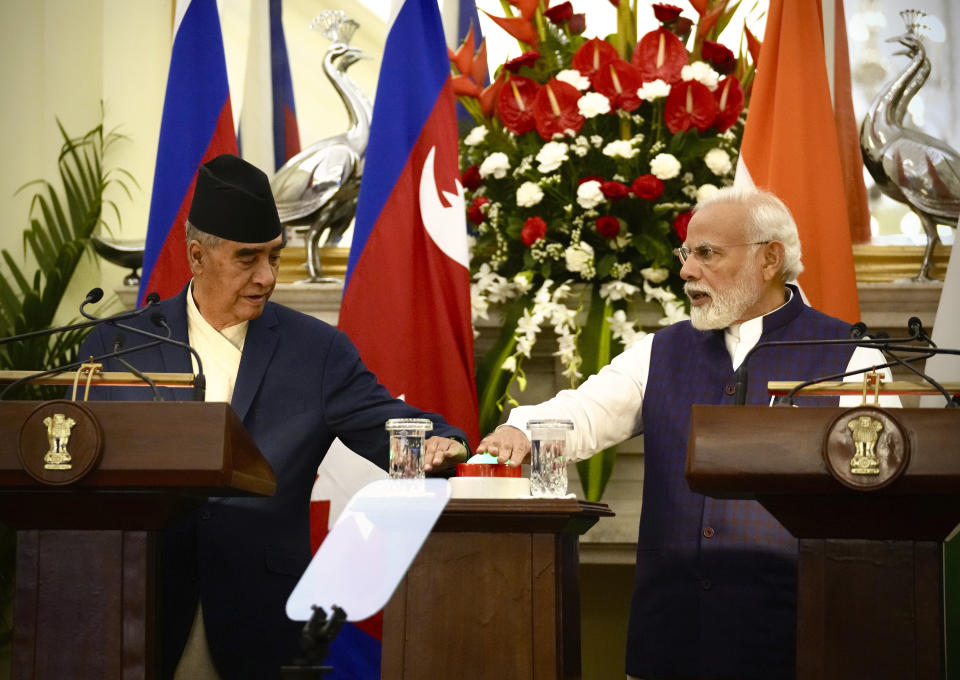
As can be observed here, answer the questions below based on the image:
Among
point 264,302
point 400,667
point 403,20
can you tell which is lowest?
point 400,667

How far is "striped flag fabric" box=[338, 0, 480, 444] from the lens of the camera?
3725mm

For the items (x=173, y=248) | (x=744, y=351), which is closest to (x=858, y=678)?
(x=744, y=351)

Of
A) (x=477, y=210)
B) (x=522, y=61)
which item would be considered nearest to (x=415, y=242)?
(x=477, y=210)

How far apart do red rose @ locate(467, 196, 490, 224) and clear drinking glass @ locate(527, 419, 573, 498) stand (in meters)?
2.01

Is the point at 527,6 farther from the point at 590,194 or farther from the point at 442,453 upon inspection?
the point at 442,453

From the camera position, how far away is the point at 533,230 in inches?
150

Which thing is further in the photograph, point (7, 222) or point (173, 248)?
point (7, 222)

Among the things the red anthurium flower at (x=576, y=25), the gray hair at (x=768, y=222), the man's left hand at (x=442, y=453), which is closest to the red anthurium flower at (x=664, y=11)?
the red anthurium flower at (x=576, y=25)

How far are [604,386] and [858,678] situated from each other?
3.69 ft

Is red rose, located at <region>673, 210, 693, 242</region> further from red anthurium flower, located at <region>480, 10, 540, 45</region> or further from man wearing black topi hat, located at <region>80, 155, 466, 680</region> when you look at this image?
man wearing black topi hat, located at <region>80, 155, 466, 680</region>

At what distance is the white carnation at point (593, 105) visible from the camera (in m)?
3.81

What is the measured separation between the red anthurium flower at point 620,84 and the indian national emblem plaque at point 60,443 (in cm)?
236

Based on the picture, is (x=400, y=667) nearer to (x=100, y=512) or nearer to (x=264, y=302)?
(x=100, y=512)

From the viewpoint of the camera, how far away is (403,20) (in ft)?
13.1
